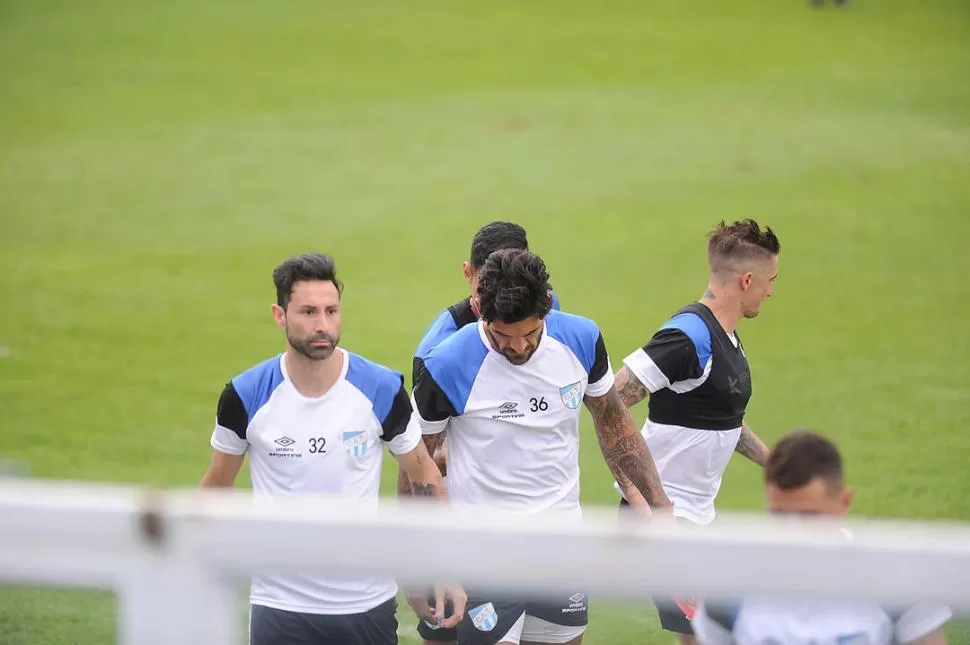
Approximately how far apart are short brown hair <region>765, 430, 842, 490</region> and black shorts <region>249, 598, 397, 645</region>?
5.50ft

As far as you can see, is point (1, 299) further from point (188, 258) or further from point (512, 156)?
point (512, 156)

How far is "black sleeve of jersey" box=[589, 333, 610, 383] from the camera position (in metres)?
4.88

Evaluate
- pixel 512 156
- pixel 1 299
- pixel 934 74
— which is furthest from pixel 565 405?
pixel 934 74

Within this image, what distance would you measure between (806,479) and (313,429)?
6.48ft

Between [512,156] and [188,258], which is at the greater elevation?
[512,156]

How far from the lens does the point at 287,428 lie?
448cm

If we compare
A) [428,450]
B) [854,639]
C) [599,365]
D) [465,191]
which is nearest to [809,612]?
[854,639]

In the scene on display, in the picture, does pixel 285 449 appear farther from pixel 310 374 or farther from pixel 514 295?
pixel 514 295

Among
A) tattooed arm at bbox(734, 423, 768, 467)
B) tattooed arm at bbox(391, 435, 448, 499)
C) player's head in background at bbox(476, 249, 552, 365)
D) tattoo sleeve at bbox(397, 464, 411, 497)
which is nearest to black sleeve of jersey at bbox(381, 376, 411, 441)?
tattooed arm at bbox(391, 435, 448, 499)

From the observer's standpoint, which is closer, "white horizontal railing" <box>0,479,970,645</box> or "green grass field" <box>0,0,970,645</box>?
"white horizontal railing" <box>0,479,970,645</box>

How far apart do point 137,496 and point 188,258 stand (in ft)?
49.2

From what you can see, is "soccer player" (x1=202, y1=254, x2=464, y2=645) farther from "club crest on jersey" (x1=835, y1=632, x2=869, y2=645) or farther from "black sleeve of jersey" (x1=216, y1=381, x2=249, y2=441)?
"club crest on jersey" (x1=835, y1=632, x2=869, y2=645)

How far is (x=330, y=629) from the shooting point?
443 centimetres

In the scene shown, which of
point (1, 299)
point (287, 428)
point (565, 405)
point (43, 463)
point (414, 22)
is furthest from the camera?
point (414, 22)
